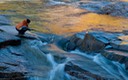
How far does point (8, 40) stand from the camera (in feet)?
43.1

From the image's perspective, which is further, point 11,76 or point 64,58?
point 64,58

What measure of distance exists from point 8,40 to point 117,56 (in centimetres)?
460

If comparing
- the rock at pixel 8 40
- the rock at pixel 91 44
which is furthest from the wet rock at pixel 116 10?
the rock at pixel 8 40

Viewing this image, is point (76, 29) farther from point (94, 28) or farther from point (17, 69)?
point (17, 69)

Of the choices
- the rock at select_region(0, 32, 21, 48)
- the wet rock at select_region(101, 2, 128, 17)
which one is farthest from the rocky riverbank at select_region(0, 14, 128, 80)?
the wet rock at select_region(101, 2, 128, 17)

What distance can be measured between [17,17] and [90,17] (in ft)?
18.5

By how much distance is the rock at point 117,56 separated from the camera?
40.9 feet

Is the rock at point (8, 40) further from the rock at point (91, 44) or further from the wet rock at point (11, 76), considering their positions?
the rock at point (91, 44)

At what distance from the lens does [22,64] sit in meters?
11.8

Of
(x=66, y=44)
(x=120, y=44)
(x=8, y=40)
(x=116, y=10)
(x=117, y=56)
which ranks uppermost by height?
(x=8, y=40)

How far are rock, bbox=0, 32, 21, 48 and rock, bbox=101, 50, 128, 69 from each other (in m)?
3.77

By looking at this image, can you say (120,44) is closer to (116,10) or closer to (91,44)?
(91,44)

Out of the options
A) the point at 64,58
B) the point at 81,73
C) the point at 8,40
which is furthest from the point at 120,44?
the point at 8,40

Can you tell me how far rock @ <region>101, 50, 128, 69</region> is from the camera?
12.5 metres
